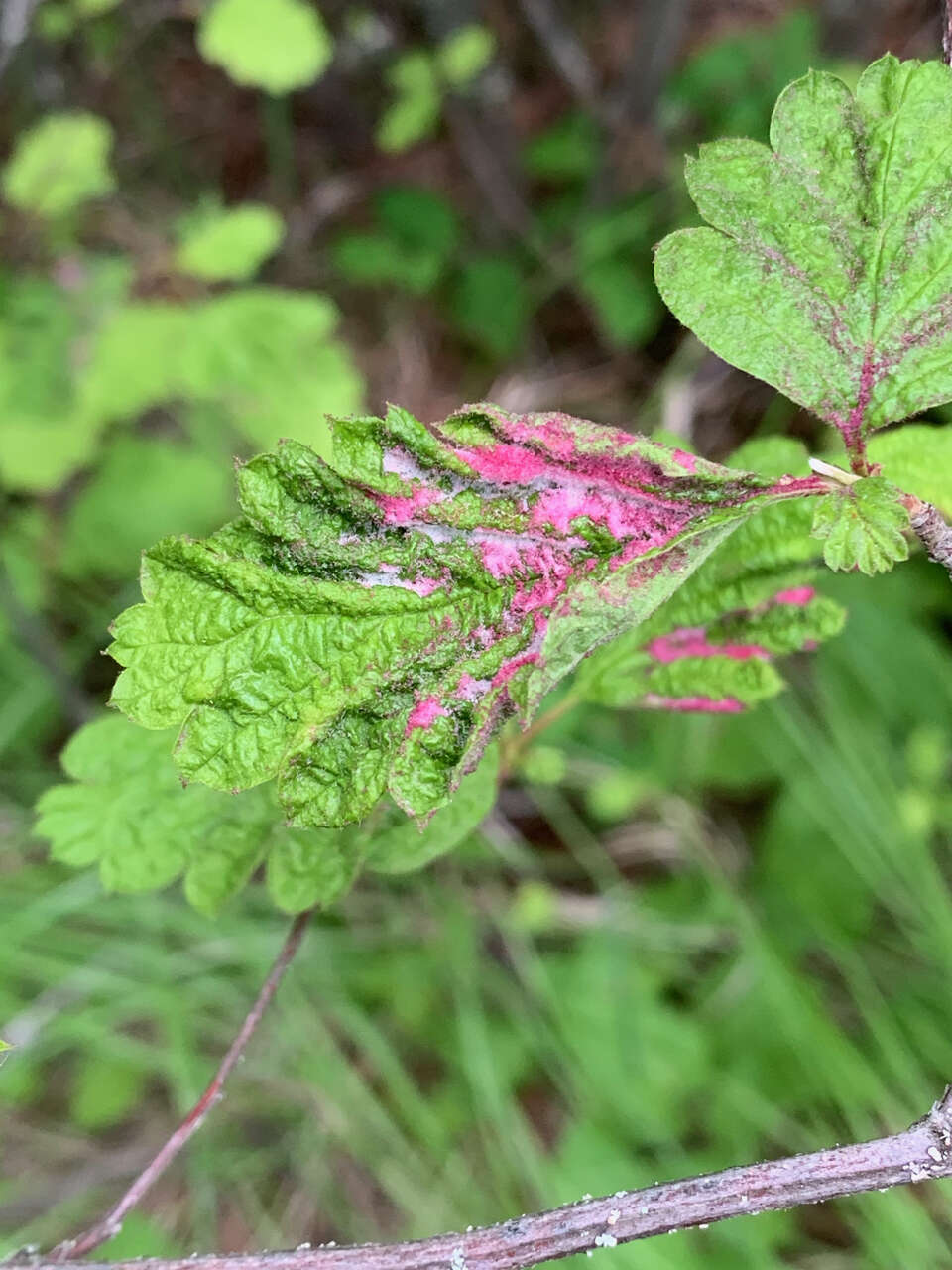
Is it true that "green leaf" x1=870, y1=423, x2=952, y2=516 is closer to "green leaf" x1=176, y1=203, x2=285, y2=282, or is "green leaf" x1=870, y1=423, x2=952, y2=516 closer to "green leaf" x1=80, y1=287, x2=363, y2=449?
"green leaf" x1=80, y1=287, x2=363, y2=449

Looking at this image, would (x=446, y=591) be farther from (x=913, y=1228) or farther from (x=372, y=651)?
(x=913, y=1228)

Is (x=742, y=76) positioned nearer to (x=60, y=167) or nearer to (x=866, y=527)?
(x=60, y=167)

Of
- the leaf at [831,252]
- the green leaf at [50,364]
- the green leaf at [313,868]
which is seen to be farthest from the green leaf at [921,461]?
the green leaf at [50,364]

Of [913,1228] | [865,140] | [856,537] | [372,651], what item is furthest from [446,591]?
[913,1228]

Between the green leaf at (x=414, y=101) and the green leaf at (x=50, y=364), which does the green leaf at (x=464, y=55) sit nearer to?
the green leaf at (x=414, y=101)

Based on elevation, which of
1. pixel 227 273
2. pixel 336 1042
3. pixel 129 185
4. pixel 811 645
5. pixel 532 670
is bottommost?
pixel 336 1042

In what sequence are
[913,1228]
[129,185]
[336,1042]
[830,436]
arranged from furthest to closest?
[129,185]
[336,1042]
[830,436]
[913,1228]

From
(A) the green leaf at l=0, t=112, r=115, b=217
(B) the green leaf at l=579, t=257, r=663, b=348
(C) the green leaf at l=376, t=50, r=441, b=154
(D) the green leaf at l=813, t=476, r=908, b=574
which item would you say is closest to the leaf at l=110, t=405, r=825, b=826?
(D) the green leaf at l=813, t=476, r=908, b=574
